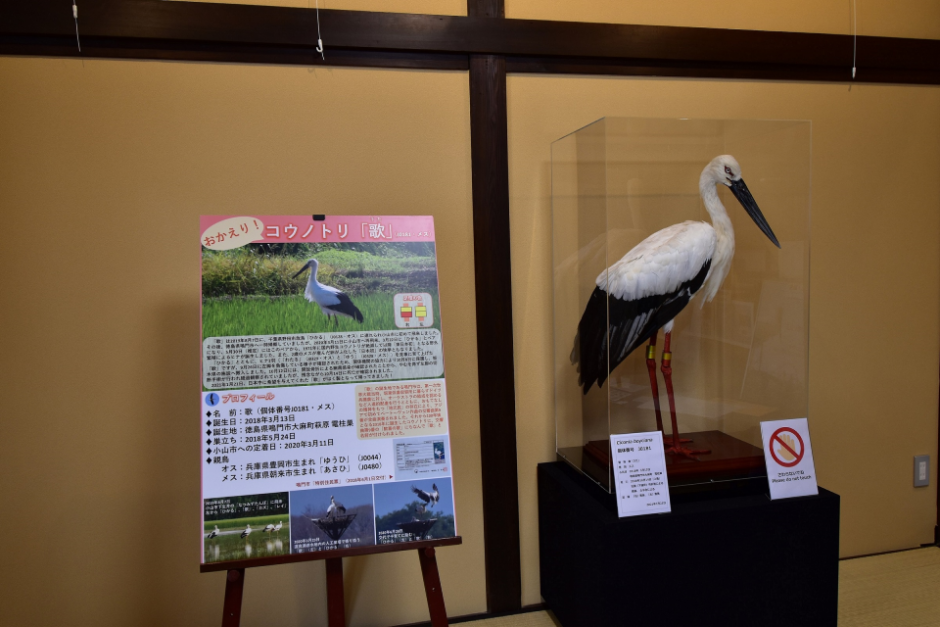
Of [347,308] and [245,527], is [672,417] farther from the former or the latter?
[245,527]

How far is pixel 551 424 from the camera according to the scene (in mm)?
2125

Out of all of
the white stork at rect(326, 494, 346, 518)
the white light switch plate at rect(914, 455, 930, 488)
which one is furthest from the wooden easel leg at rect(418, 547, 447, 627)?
the white light switch plate at rect(914, 455, 930, 488)

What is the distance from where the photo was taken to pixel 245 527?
1391 millimetres

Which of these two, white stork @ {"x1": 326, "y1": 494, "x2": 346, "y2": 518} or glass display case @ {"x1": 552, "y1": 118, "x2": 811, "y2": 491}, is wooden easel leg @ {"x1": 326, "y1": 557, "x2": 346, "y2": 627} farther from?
glass display case @ {"x1": 552, "y1": 118, "x2": 811, "y2": 491}

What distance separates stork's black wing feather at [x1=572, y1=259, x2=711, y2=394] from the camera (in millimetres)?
1740

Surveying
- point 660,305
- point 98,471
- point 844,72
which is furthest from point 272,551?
point 844,72

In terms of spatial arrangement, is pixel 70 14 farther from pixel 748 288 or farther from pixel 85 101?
pixel 748 288

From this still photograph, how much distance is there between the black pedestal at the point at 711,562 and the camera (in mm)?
1646

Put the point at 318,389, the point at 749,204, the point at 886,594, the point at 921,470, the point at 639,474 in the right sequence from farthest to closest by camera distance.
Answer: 1. the point at 921,470
2. the point at 886,594
3. the point at 749,204
4. the point at 639,474
5. the point at 318,389

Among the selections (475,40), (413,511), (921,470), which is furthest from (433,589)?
(921,470)

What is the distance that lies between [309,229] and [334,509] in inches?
26.5

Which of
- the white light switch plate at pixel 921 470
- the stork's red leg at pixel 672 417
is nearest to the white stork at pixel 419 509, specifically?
the stork's red leg at pixel 672 417

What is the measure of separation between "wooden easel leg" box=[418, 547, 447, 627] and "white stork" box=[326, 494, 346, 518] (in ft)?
0.70

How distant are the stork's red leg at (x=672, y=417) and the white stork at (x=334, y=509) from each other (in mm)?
943
